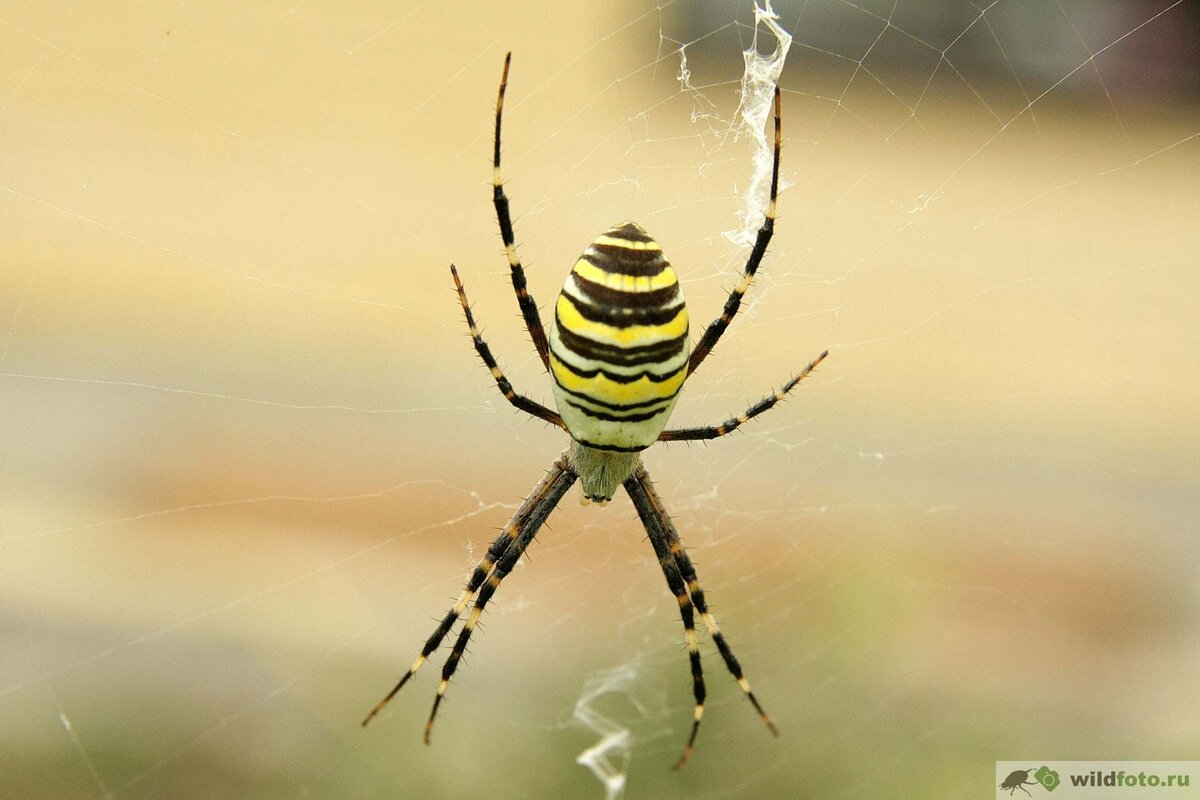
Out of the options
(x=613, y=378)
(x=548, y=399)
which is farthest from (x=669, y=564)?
(x=548, y=399)

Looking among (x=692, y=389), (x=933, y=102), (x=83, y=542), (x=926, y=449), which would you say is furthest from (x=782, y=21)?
(x=83, y=542)

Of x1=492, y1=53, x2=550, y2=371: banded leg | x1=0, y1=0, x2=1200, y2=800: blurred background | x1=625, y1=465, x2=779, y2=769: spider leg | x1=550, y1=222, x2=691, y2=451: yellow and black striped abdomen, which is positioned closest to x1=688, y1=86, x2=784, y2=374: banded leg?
x1=550, y1=222, x2=691, y2=451: yellow and black striped abdomen

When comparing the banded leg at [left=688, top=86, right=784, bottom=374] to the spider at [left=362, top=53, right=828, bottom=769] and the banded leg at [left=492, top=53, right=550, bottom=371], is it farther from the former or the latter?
the banded leg at [left=492, top=53, right=550, bottom=371]

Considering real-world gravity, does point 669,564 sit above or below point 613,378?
below

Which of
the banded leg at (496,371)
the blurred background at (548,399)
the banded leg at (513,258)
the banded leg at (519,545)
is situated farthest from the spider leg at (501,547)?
the blurred background at (548,399)

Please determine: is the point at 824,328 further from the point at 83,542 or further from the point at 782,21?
the point at 83,542

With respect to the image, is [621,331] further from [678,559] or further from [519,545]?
[678,559]
